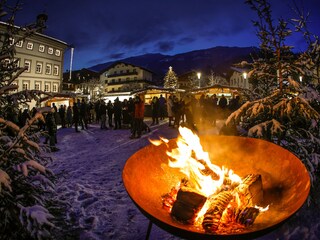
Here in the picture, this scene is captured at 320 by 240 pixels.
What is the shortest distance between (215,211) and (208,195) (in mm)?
334

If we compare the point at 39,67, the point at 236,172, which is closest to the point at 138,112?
the point at 236,172

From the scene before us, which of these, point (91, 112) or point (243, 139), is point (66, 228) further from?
point (91, 112)

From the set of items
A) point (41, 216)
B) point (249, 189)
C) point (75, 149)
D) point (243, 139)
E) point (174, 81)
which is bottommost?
point (75, 149)

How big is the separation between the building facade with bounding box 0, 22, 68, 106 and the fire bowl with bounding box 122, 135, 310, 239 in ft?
158

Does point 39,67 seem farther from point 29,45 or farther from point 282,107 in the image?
point 282,107

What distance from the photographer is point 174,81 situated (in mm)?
52406

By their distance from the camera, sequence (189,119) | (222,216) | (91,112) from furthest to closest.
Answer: (91,112) < (189,119) < (222,216)

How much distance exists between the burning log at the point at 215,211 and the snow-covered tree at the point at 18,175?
4.71 feet

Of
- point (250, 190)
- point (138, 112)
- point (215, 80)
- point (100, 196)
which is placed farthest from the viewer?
point (215, 80)

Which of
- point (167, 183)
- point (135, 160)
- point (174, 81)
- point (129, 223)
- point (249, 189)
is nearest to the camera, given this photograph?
point (249, 189)

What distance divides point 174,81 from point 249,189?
167ft

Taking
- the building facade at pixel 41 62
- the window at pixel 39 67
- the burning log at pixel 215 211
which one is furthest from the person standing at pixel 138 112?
the window at pixel 39 67

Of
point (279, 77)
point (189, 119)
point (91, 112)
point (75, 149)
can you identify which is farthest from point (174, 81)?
point (279, 77)

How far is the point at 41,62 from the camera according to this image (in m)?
49.6
